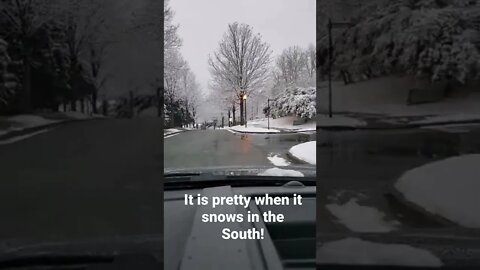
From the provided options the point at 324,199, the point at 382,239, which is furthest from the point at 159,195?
the point at 382,239

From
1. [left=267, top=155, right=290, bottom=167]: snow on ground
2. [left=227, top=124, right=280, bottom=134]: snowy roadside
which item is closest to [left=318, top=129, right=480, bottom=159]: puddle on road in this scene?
[left=267, top=155, right=290, bottom=167]: snow on ground

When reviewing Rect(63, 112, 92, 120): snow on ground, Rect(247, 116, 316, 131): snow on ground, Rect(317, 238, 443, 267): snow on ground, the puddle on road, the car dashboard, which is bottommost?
Rect(317, 238, 443, 267): snow on ground

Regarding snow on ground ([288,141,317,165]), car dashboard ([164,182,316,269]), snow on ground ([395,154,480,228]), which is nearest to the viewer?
car dashboard ([164,182,316,269])

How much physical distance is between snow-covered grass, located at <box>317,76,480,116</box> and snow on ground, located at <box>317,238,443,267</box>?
0.91ft

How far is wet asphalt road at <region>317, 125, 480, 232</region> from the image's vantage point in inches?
31.4

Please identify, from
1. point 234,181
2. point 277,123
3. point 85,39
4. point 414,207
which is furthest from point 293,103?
point 85,39

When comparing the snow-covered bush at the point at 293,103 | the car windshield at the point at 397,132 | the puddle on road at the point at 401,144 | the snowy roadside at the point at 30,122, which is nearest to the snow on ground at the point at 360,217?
the car windshield at the point at 397,132

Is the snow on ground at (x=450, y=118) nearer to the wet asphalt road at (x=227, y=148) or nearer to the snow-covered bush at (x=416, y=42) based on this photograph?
the snow-covered bush at (x=416, y=42)

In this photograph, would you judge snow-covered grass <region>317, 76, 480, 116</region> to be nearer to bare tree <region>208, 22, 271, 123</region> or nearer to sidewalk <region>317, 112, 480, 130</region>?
sidewalk <region>317, 112, 480, 130</region>

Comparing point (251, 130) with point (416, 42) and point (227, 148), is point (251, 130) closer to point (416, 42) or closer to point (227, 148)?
point (227, 148)

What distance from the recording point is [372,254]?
773 millimetres

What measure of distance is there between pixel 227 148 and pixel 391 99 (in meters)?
1.16

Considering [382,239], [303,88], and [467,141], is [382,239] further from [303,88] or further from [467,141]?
[303,88]

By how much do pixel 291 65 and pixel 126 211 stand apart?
79cm
